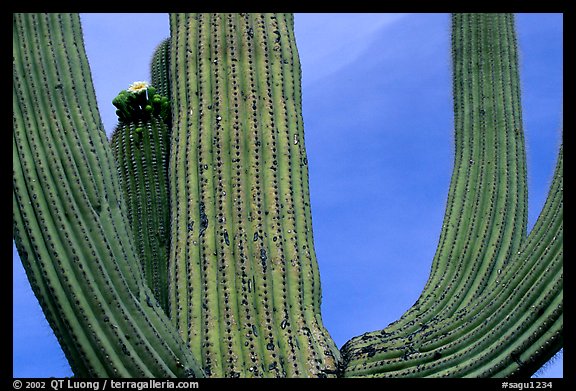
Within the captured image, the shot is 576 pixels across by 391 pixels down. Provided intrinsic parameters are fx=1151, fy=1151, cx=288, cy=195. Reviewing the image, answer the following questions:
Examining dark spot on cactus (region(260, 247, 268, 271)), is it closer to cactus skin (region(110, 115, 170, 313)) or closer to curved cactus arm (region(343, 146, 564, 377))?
curved cactus arm (region(343, 146, 564, 377))

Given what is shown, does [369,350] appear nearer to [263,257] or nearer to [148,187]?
[263,257]

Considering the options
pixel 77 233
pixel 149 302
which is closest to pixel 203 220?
pixel 149 302

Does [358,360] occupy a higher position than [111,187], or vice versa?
[111,187]

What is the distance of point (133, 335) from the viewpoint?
5895 mm

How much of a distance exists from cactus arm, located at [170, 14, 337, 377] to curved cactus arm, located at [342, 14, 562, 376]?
0.49 metres

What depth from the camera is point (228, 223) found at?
7.05 meters

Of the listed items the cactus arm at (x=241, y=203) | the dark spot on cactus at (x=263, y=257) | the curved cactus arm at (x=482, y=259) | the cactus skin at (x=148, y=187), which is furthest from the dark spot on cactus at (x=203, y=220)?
the curved cactus arm at (x=482, y=259)

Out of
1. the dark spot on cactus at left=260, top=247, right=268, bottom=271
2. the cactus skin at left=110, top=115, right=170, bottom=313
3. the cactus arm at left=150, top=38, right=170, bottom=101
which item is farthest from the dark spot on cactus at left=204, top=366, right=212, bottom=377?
the cactus arm at left=150, top=38, right=170, bottom=101

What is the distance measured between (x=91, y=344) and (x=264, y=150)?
6.68ft

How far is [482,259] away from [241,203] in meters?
1.61

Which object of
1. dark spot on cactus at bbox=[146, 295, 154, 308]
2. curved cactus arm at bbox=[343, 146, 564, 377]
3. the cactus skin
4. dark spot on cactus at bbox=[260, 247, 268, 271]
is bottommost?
curved cactus arm at bbox=[343, 146, 564, 377]

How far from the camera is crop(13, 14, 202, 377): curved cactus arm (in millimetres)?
5863
